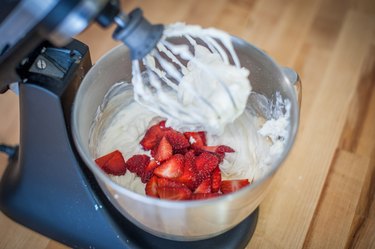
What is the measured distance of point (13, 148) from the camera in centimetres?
88

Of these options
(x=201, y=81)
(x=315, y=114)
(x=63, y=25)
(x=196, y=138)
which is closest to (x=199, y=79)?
(x=201, y=81)

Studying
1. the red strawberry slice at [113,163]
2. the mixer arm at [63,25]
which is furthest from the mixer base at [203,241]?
the mixer arm at [63,25]

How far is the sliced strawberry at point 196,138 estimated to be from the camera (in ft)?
2.39

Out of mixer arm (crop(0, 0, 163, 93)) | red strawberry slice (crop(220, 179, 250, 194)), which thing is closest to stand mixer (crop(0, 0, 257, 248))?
mixer arm (crop(0, 0, 163, 93))

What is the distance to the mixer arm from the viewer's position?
0.46m

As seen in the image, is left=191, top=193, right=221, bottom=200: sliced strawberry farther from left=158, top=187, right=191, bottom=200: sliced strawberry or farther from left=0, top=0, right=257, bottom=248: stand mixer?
left=0, top=0, right=257, bottom=248: stand mixer

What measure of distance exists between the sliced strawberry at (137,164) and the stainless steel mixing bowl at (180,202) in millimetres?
70

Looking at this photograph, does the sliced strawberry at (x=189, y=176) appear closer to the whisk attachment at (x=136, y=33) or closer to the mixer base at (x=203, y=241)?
the mixer base at (x=203, y=241)

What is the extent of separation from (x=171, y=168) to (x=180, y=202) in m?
0.14

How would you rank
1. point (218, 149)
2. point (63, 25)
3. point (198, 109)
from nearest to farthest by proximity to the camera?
point (63, 25)
point (198, 109)
point (218, 149)

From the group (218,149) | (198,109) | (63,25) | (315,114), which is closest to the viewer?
(63,25)

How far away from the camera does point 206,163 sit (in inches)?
27.3

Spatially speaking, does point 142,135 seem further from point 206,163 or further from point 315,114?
point 315,114

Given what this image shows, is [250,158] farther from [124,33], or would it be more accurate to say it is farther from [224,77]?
[124,33]
